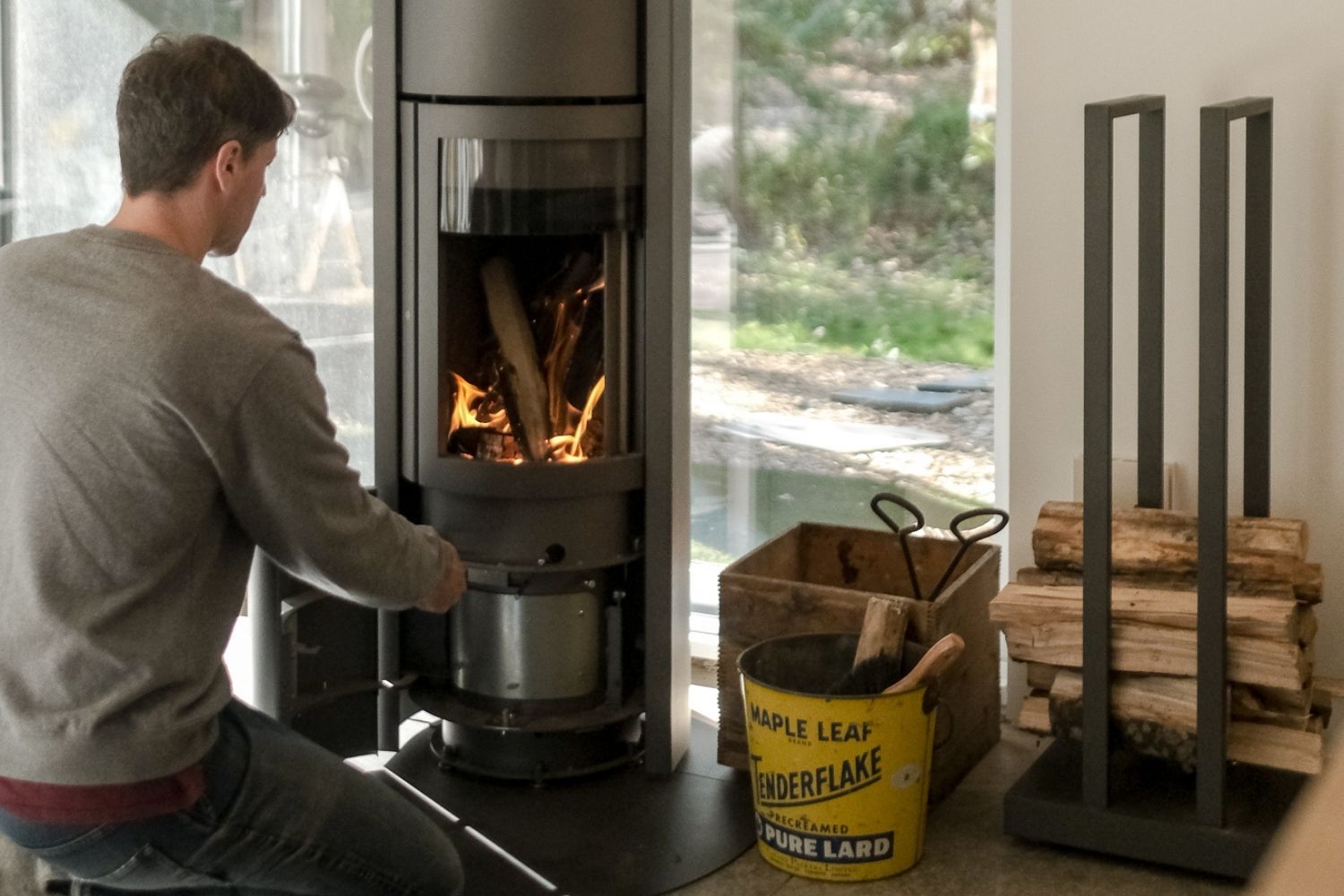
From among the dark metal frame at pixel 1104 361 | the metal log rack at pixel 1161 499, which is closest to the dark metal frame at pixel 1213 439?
the metal log rack at pixel 1161 499

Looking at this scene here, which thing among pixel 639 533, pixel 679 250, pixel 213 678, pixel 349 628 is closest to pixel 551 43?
pixel 679 250

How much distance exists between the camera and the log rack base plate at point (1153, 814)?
2543 mm

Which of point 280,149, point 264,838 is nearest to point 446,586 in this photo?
point 264,838

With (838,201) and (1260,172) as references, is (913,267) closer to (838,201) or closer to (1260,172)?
(838,201)

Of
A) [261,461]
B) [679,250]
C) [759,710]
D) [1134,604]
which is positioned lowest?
[759,710]

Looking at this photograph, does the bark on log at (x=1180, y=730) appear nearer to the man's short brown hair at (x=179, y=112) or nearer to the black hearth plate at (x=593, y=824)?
the black hearth plate at (x=593, y=824)

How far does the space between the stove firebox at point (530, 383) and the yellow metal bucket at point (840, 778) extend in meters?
0.40

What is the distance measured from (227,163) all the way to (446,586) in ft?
2.00

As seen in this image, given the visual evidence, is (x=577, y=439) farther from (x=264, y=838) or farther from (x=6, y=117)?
(x=6, y=117)

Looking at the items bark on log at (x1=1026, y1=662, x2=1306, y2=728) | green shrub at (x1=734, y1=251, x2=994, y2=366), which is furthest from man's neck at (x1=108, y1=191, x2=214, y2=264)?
green shrub at (x1=734, y1=251, x2=994, y2=366)

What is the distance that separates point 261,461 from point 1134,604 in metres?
1.36

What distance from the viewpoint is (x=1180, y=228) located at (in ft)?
9.61

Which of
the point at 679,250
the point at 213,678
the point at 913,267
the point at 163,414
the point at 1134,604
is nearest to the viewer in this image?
the point at 163,414

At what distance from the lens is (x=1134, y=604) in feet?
8.52
